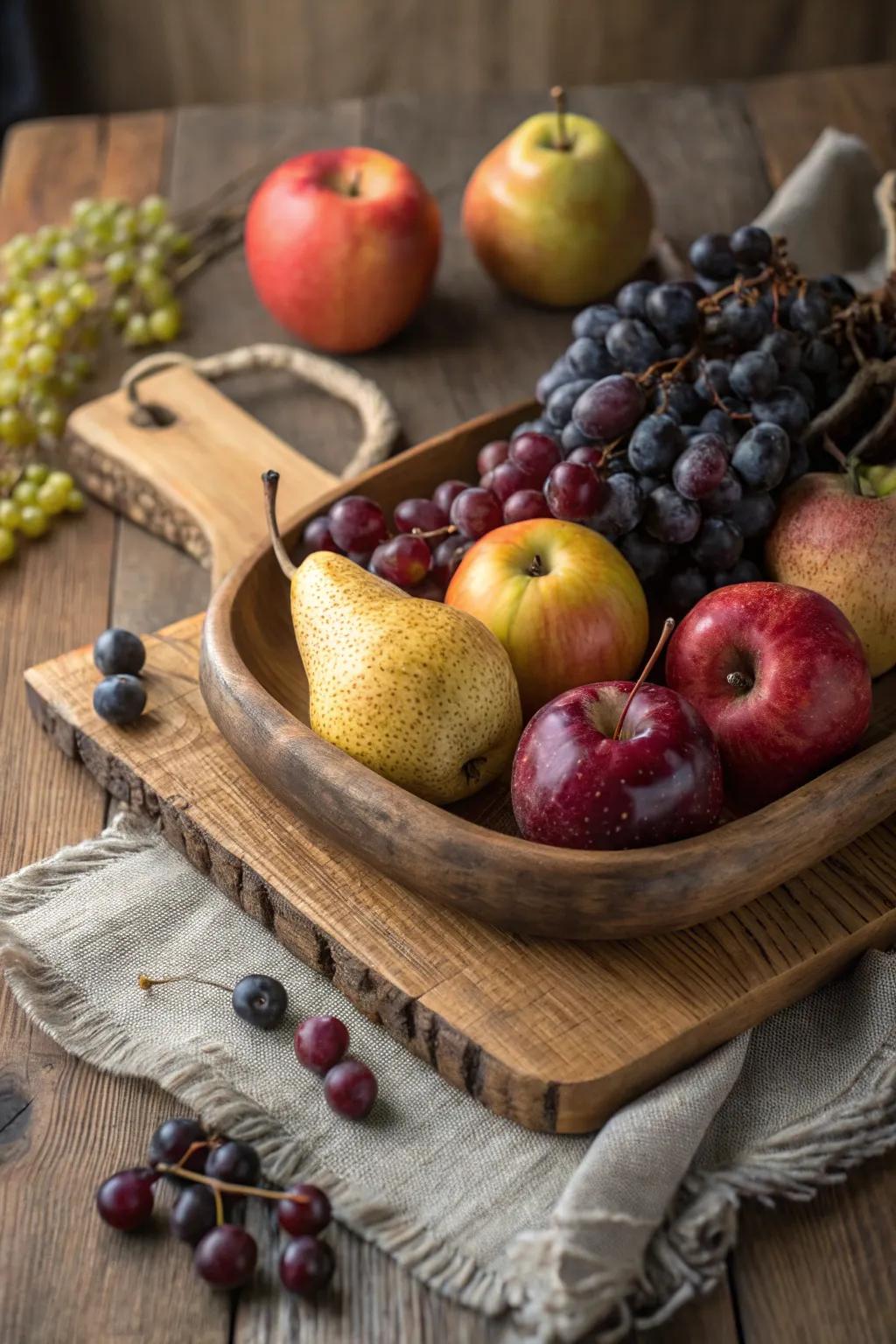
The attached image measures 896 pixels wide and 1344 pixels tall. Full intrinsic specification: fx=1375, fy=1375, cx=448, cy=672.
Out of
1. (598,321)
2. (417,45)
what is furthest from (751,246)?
(417,45)

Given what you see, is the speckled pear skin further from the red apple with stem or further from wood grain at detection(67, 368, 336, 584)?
wood grain at detection(67, 368, 336, 584)

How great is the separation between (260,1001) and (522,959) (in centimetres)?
18

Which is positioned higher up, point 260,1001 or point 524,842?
point 524,842

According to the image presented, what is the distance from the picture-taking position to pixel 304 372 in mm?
1580

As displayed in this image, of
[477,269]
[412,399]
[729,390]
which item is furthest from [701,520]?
[477,269]

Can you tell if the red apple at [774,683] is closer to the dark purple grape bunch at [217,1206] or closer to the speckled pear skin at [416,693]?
the speckled pear skin at [416,693]

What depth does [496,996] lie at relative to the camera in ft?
2.86

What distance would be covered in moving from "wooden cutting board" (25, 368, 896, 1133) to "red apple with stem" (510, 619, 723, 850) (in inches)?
3.2

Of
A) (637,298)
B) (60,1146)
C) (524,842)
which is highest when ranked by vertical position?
(637,298)

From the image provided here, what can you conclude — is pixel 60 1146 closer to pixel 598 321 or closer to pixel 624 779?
pixel 624 779

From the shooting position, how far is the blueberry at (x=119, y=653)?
1.14 metres

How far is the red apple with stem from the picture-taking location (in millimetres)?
873

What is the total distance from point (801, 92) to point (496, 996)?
1.72 meters

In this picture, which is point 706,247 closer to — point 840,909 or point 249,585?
point 249,585
